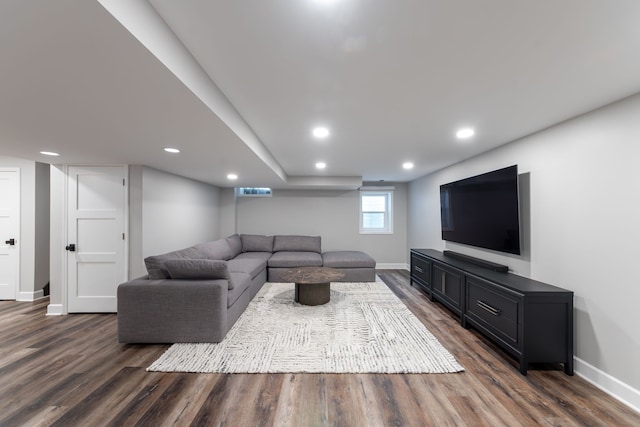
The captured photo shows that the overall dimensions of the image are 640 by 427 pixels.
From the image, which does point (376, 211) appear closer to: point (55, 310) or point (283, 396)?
point (283, 396)

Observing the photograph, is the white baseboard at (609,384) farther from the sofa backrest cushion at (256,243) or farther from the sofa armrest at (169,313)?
the sofa backrest cushion at (256,243)

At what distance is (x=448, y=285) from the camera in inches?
133

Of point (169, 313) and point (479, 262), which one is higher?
point (479, 262)

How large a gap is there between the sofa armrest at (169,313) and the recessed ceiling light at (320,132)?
6.23ft

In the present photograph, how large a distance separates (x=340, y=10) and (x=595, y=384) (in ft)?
10.5


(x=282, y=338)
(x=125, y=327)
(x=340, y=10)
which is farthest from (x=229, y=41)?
(x=125, y=327)

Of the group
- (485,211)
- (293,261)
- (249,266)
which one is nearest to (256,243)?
(293,261)

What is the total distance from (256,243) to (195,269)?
3.04 meters

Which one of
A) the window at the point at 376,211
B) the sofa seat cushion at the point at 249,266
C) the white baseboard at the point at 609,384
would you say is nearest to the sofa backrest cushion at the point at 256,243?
the sofa seat cushion at the point at 249,266

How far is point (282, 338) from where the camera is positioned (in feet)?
8.68

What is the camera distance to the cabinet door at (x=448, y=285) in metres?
3.10

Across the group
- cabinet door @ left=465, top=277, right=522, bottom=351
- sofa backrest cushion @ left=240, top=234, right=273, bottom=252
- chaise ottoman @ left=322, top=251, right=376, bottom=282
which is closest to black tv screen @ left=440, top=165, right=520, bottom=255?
cabinet door @ left=465, top=277, right=522, bottom=351

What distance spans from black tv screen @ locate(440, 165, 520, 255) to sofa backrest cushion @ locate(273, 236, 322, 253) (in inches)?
109

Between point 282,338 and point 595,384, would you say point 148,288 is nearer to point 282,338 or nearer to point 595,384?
point 282,338
